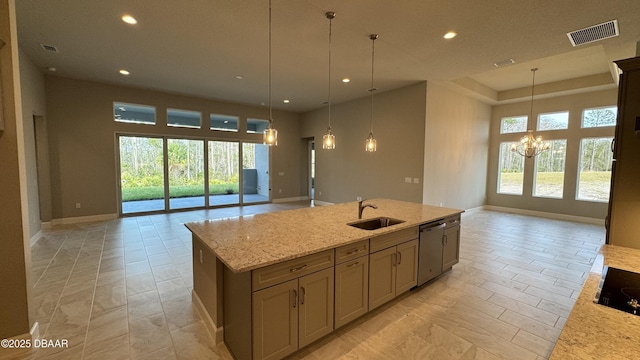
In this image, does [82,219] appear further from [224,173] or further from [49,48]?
[49,48]

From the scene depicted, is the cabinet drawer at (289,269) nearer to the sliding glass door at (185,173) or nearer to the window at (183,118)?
the sliding glass door at (185,173)

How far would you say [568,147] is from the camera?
680cm

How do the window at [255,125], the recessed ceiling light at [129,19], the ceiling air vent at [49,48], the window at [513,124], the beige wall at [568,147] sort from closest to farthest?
the recessed ceiling light at [129,19] < the ceiling air vent at [49,48] < the beige wall at [568,147] < the window at [513,124] < the window at [255,125]

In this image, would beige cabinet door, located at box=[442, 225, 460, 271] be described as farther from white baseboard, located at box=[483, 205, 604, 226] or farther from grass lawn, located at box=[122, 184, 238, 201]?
grass lawn, located at box=[122, 184, 238, 201]

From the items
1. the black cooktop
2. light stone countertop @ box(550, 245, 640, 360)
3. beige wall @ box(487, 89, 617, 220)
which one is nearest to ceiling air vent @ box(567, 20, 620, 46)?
the black cooktop

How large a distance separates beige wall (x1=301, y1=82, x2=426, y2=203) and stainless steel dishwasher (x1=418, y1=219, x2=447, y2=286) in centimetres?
283

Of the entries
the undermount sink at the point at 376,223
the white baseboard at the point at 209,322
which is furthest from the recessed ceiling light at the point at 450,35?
the white baseboard at the point at 209,322

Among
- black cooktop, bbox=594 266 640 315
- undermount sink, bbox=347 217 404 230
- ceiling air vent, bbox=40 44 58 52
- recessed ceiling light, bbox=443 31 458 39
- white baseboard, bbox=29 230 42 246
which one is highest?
ceiling air vent, bbox=40 44 58 52

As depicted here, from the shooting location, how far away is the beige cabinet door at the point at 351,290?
2186 millimetres

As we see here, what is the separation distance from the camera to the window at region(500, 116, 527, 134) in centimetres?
760

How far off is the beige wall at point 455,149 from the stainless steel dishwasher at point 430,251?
2.86 m

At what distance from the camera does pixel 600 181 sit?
21.0 ft

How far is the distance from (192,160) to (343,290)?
690cm

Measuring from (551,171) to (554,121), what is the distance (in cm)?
139
